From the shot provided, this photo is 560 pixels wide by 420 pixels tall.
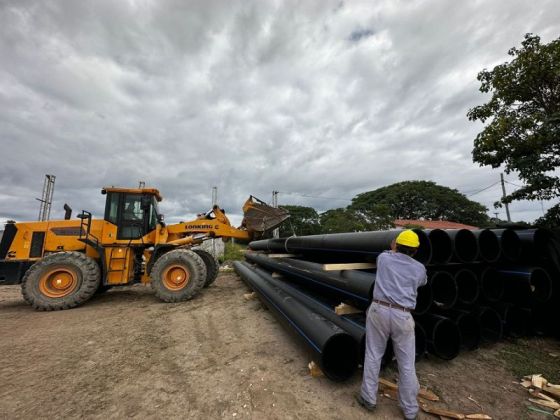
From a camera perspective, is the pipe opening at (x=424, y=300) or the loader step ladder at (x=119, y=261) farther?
the loader step ladder at (x=119, y=261)

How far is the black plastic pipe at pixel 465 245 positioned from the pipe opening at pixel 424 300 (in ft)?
2.47

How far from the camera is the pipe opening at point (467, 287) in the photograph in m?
3.62

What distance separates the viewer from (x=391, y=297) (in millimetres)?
2633

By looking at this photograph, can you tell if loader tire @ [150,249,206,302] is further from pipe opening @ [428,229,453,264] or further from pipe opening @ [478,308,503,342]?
pipe opening @ [478,308,503,342]

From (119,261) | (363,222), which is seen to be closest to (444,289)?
(119,261)

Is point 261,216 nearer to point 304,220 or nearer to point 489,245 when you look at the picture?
point 489,245

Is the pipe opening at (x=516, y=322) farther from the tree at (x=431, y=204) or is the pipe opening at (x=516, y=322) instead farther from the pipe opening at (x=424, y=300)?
the tree at (x=431, y=204)

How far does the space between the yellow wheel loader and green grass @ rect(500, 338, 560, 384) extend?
5494mm

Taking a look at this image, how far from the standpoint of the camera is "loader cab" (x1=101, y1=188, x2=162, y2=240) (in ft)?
23.9

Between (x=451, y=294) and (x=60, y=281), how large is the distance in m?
8.12

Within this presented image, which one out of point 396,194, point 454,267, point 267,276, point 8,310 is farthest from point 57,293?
point 396,194

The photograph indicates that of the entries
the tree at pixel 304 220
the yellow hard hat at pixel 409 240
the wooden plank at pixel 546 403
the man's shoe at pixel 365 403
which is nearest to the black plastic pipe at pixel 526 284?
the wooden plank at pixel 546 403

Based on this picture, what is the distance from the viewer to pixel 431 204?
3712cm

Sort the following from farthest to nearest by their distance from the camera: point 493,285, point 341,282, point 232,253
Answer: point 232,253 < point 493,285 < point 341,282
